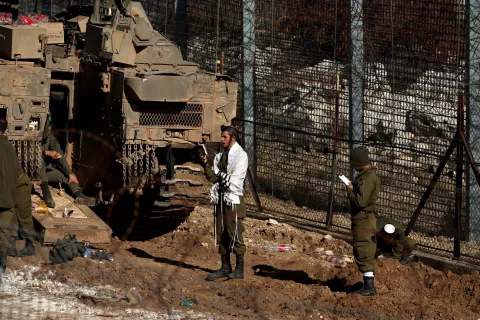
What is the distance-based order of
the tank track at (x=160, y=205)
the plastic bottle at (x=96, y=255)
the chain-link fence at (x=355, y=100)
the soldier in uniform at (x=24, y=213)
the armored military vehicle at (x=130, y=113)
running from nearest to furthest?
the soldier in uniform at (x=24, y=213) → the plastic bottle at (x=96, y=255) → the armored military vehicle at (x=130, y=113) → the tank track at (x=160, y=205) → the chain-link fence at (x=355, y=100)

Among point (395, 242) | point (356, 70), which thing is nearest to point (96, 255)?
point (395, 242)

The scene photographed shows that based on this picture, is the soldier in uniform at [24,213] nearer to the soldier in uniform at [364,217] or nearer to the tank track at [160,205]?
the tank track at [160,205]

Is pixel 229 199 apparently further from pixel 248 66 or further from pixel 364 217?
pixel 248 66

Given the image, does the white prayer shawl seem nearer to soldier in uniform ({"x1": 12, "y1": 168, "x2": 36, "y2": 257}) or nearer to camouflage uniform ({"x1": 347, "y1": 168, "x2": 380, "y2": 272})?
camouflage uniform ({"x1": 347, "y1": 168, "x2": 380, "y2": 272})

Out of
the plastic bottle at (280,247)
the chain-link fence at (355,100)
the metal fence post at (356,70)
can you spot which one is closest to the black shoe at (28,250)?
the plastic bottle at (280,247)

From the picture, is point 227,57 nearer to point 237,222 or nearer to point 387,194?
point 387,194

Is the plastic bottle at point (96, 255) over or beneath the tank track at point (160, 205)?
beneath

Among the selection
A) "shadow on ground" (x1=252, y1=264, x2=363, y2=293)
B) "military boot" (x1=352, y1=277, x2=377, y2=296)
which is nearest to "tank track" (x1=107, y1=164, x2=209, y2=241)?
"shadow on ground" (x1=252, y1=264, x2=363, y2=293)

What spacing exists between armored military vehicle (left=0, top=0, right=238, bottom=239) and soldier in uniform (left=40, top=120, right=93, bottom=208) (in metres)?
0.29

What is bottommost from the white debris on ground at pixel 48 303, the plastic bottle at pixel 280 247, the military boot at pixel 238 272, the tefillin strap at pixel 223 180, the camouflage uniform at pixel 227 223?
the white debris on ground at pixel 48 303

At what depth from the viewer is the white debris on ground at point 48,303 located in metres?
9.50

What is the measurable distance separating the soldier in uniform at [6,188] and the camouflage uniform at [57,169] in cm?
246

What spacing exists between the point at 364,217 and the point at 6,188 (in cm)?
354

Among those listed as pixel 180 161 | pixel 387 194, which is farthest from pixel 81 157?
pixel 387 194
